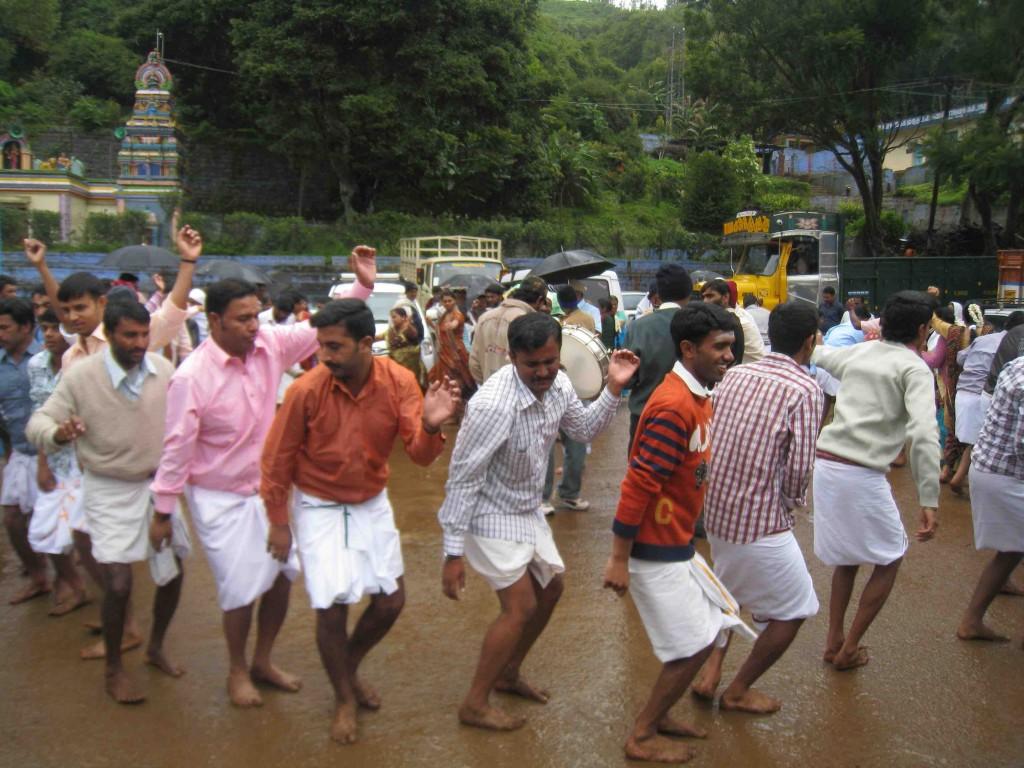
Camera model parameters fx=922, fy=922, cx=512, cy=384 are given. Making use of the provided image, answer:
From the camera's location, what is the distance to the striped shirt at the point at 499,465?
3.74 meters

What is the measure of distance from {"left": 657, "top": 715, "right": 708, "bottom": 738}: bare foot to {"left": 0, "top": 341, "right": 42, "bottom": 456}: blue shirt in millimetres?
3942

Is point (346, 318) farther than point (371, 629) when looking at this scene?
No

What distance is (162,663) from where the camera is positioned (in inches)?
178

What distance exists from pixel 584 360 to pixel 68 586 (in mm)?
3322

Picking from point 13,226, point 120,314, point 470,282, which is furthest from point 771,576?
point 13,226

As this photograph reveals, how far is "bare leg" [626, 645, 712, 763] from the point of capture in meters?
3.65

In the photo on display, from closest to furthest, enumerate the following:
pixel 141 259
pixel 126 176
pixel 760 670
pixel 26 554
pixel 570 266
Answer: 1. pixel 760 670
2. pixel 26 554
3. pixel 141 259
4. pixel 570 266
5. pixel 126 176

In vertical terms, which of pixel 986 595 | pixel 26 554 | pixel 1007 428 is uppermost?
pixel 1007 428

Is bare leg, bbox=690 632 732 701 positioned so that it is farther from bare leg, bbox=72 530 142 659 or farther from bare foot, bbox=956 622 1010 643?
bare leg, bbox=72 530 142 659

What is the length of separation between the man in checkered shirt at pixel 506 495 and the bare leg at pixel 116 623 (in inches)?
60.5

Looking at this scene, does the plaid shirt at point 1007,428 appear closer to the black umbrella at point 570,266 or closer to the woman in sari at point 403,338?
the woman in sari at point 403,338

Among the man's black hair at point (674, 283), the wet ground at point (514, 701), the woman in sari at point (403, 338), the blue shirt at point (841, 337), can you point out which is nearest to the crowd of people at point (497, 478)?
the wet ground at point (514, 701)

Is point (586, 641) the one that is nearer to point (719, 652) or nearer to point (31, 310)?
point (719, 652)

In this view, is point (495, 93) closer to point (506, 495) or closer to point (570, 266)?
point (570, 266)
